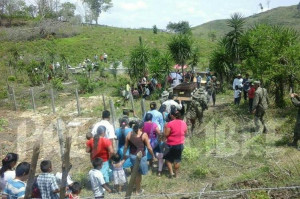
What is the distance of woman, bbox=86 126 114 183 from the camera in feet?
18.2

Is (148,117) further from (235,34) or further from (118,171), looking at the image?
(235,34)

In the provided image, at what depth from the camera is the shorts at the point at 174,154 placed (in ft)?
20.5

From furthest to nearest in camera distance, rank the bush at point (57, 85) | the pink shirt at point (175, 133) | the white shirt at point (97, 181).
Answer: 1. the bush at point (57, 85)
2. the pink shirt at point (175, 133)
3. the white shirt at point (97, 181)

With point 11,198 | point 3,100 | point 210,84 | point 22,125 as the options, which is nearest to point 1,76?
point 3,100

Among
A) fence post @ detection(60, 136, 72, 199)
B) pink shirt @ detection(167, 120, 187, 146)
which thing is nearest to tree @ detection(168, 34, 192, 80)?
pink shirt @ detection(167, 120, 187, 146)

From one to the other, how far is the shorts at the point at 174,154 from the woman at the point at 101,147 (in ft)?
4.21

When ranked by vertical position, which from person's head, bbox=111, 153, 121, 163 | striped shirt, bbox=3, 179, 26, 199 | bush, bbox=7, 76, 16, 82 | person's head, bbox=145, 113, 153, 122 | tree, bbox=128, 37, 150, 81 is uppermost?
tree, bbox=128, 37, 150, 81

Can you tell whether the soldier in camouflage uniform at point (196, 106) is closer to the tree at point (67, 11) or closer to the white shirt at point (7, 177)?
the white shirt at point (7, 177)

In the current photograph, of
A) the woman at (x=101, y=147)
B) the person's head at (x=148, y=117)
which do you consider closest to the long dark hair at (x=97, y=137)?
the woman at (x=101, y=147)

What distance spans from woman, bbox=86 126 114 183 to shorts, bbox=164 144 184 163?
1284mm

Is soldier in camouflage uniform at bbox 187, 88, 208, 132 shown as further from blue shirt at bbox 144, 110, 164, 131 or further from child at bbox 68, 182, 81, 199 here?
child at bbox 68, 182, 81, 199

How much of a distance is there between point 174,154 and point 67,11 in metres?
52.6

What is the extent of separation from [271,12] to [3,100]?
73978 millimetres

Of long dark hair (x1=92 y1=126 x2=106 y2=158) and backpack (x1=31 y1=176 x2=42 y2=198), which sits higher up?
long dark hair (x1=92 y1=126 x2=106 y2=158)
